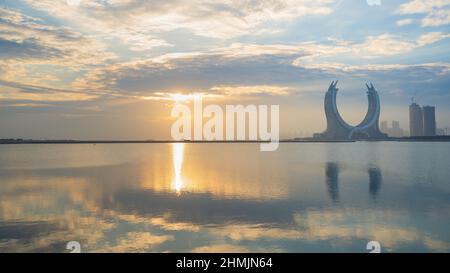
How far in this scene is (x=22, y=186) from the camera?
25.8 metres

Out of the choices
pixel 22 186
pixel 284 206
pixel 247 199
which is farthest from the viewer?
pixel 22 186

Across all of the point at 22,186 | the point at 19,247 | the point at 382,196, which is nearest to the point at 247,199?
the point at 382,196

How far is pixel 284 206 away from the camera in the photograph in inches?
677

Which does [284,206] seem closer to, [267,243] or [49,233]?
[267,243]

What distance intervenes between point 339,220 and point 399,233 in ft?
8.00

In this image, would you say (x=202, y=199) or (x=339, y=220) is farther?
(x=202, y=199)

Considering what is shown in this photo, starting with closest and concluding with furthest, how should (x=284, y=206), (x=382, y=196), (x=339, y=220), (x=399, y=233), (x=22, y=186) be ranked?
(x=399, y=233) → (x=339, y=220) → (x=284, y=206) → (x=382, y=196) → (x=22, y=186)
